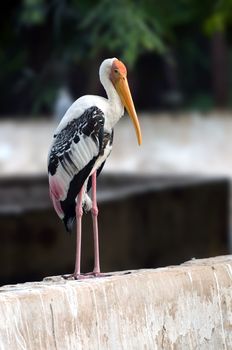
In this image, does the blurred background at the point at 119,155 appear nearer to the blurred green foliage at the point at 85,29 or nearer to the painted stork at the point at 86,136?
the blurred green foliage at the point at 85,29

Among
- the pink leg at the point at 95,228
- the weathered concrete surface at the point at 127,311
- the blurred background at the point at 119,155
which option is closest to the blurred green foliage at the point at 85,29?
the blurred background at the point at 119,155

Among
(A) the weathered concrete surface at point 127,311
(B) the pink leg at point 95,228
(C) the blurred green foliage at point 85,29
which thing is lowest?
(A) the weathered concrete surface at point 127,311


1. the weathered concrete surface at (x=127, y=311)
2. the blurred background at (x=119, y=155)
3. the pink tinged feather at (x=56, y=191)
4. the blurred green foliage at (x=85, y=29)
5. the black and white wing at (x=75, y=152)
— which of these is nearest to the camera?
the weathered concrete surface at (x=127, y=311)

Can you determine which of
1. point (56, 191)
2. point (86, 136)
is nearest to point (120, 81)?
point (86, 136)

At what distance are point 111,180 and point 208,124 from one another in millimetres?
7261

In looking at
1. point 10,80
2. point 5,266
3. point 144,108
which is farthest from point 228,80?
point 5,266

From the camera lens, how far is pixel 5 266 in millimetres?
14172

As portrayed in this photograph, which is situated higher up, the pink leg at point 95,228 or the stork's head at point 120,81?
the stork's head at point 120,81

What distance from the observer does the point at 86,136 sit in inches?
291

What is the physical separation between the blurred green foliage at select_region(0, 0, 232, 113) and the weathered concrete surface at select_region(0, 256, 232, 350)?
803 centimetres

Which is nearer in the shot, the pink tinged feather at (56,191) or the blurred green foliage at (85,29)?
the pink tinged feather at (56,191)

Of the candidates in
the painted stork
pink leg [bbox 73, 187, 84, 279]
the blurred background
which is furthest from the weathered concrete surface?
the blurred background

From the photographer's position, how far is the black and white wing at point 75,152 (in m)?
7.38

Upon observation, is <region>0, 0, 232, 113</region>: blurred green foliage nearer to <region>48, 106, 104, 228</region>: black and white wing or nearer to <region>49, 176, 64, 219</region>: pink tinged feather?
<region>49, 176, 64, 219</region>: pink tinged feather
